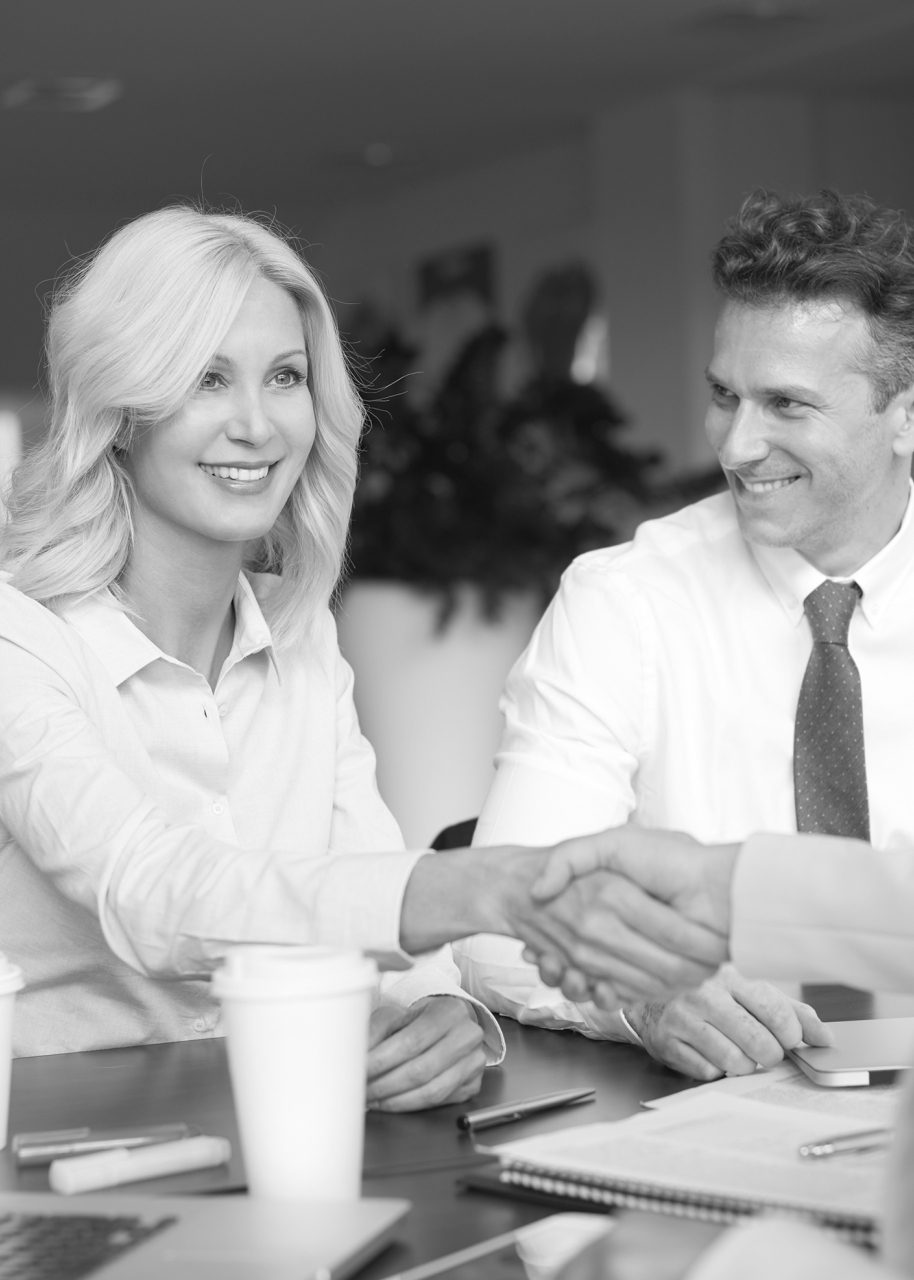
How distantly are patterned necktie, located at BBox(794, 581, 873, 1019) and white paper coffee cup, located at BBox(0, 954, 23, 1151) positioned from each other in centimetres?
120

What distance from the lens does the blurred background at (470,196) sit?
17.1 ft

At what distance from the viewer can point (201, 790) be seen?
6.13 feet

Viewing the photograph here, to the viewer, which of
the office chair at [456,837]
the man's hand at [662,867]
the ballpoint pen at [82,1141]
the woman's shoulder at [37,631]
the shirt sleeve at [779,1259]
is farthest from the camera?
the office chair at [456,837]

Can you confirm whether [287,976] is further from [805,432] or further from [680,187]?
[680,187]

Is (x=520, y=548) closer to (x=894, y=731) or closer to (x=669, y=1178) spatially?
(x=894, y=731)

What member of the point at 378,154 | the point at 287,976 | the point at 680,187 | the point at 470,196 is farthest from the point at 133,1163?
the point at 470,196

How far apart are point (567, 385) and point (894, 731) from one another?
150 inches

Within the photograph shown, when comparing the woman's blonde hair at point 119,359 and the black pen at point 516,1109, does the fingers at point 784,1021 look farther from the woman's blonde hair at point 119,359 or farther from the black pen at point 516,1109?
the woman's blonde hair at point 119,359

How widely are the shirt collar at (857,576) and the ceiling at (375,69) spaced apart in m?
3.33

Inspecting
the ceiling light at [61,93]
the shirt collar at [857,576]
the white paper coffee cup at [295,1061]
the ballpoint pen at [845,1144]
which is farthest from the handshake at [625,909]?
the ceiling light at [61,93]

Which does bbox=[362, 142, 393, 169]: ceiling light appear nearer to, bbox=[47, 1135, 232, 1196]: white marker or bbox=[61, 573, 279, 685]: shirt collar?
bbox=[61, 573, 279, 685]: shirt collar

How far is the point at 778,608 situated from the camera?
226 centimetres

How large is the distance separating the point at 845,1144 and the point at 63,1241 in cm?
48

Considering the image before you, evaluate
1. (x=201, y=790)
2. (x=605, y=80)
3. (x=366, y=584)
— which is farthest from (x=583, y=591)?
(x=605, y=80)
